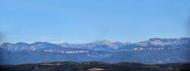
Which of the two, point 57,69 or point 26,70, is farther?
point 57,69

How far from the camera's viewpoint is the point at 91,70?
516 ft

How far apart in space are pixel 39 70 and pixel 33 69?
4.34 metres

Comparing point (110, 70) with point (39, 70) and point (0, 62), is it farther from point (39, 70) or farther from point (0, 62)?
point (0, 62)

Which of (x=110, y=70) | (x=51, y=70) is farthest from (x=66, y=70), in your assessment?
(x=110, y=70)

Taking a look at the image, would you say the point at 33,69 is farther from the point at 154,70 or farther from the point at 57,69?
the point at 154,70

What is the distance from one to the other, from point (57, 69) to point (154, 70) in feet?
129

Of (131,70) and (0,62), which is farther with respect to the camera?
(131,70)

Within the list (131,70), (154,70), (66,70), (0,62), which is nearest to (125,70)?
(131,70)

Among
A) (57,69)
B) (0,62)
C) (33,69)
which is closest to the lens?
(0,62)

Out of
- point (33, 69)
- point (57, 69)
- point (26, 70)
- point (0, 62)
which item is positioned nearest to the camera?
point (0, 62)

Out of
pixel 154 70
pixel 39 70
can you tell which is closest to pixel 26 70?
pixel 39 70

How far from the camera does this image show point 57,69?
550 ft

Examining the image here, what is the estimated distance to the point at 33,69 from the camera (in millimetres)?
156125

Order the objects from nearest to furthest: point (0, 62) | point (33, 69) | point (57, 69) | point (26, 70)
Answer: point (0, 62)
point (26, 70)
point (33, 69)
point (57, 69)
